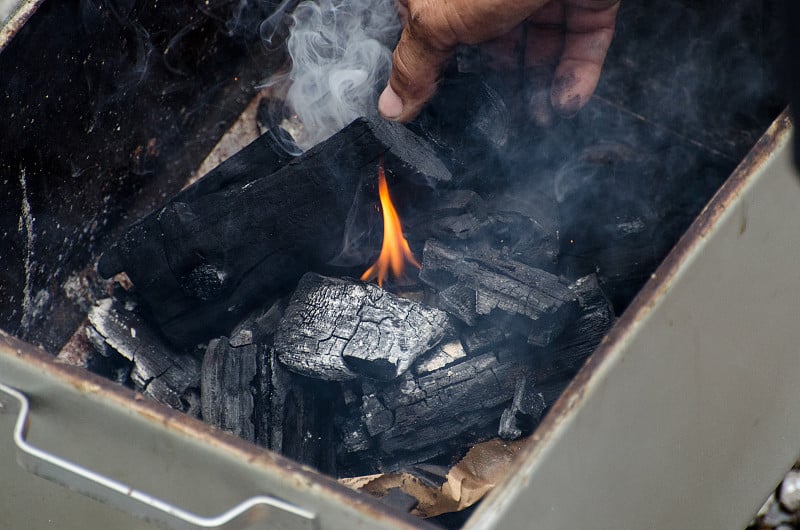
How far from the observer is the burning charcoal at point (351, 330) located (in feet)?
6.09

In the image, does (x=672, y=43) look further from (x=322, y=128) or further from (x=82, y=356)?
(x=82, y=356)

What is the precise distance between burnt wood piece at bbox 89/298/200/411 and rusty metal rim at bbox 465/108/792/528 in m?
1.08

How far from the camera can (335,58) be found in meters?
2.47

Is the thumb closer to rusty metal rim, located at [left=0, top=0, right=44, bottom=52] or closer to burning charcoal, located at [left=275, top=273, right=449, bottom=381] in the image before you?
burning charcoal, located at [left=275, top=273, right=449, bottom=381]

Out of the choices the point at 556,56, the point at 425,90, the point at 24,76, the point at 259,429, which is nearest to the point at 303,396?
the point at 259,429

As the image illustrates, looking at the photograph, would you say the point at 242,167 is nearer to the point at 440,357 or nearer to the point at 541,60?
the point at 440,357

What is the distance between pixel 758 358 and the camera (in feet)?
5.47

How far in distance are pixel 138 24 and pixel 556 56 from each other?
3.74 feet

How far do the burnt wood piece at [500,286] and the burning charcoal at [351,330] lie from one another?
0.09 metres

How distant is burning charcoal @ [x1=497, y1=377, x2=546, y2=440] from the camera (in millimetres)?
1827

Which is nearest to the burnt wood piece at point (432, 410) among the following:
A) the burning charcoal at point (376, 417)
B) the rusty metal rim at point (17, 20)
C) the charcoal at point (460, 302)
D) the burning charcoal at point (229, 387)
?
the burning charcoal at point (376, 417)

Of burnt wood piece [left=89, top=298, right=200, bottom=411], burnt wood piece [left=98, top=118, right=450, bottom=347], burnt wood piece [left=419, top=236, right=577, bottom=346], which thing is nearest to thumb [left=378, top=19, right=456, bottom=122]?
burnt wood piece [left=98, top=118, right=450, bottom=347]

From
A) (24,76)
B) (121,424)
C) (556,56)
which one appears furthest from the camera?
(556,56)

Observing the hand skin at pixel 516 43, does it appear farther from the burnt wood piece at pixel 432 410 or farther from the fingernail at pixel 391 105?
the burnt wood piece at pixel 432 410
